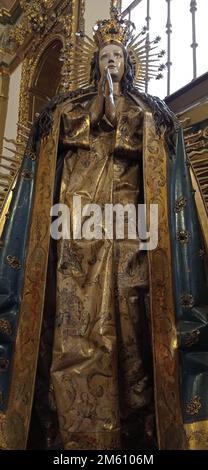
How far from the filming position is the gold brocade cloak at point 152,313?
1.80 meters

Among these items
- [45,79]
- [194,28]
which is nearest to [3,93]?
[45,79]

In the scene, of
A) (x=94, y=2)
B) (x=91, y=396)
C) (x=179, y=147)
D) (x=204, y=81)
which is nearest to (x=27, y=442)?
(x=91, y=396)

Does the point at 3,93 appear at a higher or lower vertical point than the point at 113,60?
higher

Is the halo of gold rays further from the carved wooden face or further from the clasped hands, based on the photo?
the clasped hands

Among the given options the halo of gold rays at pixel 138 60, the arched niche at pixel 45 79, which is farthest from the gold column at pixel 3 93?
the halo of gold rays at pixel 138 60

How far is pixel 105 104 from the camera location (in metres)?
2.41

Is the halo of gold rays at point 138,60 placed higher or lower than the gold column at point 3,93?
lower

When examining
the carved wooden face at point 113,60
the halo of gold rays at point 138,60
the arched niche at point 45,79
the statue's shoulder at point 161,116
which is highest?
the arched niche at point 45,79

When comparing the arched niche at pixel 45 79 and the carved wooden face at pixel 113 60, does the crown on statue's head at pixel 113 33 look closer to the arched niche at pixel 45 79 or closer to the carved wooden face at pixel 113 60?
the carved wooden face at pixel 113 60

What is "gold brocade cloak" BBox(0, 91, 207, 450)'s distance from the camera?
1801mm

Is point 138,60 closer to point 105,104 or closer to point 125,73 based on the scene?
point 125,73

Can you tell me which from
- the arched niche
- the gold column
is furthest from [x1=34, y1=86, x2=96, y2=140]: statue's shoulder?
the gold column

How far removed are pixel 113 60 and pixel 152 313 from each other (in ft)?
4.14
